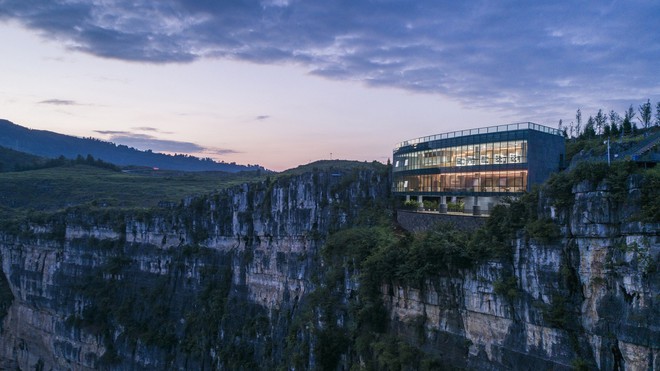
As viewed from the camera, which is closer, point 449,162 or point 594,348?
point 594,348

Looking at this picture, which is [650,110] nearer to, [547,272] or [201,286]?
[547,272]

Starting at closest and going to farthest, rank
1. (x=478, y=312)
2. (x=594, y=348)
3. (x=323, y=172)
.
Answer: (x=594, y=348), (x=478, y=312), (x=323, y=172)

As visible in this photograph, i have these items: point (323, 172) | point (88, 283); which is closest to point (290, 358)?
point (323, 172)

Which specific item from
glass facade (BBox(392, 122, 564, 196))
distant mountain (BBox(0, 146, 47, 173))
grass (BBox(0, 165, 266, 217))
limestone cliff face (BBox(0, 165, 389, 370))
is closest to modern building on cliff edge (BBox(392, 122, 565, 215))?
glass facade (BBox(392, 122, 564, 196))

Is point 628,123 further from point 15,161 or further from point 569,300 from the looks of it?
point 15,161

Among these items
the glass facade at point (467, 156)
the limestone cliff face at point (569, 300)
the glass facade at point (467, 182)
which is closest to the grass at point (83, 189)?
the glass facade at point (467, 182)

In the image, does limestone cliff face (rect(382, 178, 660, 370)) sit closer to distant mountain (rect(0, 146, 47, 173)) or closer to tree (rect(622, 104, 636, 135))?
tree (rect(622, 104, 636, 135))
